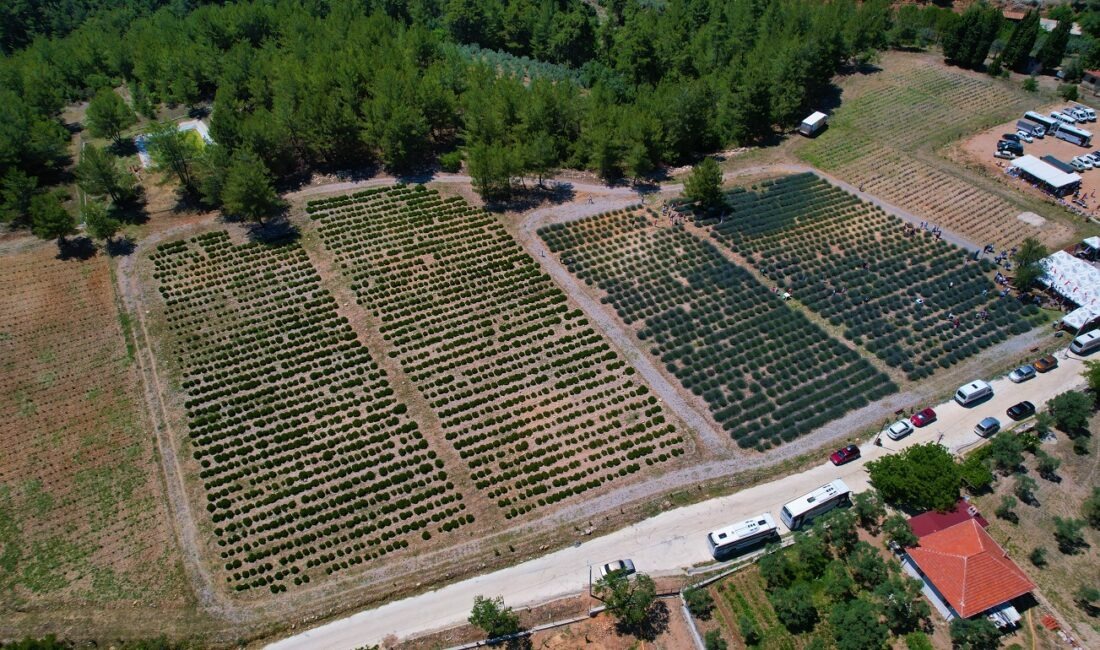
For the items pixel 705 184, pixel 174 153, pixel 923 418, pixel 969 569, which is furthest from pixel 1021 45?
pixel 174 153

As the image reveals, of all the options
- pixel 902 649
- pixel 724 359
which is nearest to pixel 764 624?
pixel 902 649

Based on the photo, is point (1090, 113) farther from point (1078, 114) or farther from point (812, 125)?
point (812, 125)

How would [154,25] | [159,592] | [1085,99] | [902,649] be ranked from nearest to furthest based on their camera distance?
[902,649] < [159,592] < [1085,99] < [154,25]

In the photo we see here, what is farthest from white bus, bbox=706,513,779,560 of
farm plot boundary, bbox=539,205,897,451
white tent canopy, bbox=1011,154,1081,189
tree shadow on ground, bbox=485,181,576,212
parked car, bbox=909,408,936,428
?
white tent canopy, bbox=1011,154,1081,189

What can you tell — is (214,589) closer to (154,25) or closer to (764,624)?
(764,624)

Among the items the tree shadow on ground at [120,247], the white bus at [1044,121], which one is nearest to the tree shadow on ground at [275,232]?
the tree shadow on ground at [120,247]

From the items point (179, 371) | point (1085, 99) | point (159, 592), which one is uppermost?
point (1085, 99)

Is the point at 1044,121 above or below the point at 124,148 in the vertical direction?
above
